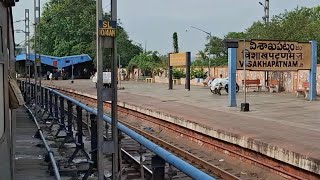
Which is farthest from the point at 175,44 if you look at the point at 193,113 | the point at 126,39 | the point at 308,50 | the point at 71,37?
the point at 193,113

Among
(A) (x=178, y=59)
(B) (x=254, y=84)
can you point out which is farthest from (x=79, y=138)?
(A) (x=178, y=59)

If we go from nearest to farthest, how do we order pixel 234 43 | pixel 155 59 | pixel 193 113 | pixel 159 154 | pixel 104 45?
pixel 159 154, pixel 104 45, pixel 193 113, pixel 234 43, pixel 155 59

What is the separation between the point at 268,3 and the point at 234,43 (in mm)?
27715

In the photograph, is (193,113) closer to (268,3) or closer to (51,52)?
(268,3)

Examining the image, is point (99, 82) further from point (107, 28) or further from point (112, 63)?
point (107, 28)

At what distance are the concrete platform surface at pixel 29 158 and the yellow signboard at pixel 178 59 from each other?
2023cm

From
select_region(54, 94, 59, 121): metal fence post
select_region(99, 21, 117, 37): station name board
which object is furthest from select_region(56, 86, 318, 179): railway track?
select_region(99, 21, 117, 37): station name board

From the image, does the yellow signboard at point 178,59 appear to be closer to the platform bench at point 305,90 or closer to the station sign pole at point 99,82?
the platform bench at point 305,90

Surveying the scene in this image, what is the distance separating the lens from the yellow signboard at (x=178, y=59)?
1352 inches

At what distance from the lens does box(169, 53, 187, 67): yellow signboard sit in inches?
1352

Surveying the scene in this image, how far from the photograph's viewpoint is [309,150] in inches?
380

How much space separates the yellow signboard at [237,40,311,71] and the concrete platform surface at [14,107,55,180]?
31.6ft

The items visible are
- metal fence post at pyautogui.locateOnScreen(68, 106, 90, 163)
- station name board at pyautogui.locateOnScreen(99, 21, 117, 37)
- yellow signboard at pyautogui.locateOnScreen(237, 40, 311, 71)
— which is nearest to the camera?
station name board at pyautogui.locateOnScreen(99, 21, 117, 37)

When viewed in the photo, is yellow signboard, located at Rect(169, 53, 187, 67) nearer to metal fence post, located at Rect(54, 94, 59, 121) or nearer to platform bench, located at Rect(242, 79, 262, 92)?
platform bench, located at Rect(242, 79, 262, 92)
